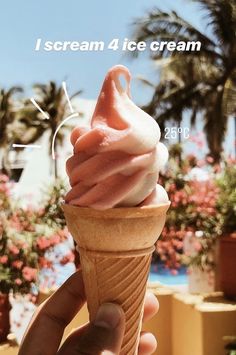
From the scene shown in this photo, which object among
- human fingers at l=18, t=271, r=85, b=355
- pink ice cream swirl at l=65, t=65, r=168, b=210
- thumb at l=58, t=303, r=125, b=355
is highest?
pink ice cream swirl at l=65, t=65, r=168, b=210

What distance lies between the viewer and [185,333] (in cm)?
345

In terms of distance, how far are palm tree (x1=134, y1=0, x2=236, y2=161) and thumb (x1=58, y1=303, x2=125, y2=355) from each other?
9.77 metres

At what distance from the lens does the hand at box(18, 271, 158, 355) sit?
1271 millimetres

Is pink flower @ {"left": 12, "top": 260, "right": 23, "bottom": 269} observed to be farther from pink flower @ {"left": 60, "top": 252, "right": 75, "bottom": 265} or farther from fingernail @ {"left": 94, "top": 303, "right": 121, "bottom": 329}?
fingernail @ {"left": 94, "top": 303, "right": 121, "bottom": 329}

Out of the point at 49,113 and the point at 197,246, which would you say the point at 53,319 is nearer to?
the point at 197,246

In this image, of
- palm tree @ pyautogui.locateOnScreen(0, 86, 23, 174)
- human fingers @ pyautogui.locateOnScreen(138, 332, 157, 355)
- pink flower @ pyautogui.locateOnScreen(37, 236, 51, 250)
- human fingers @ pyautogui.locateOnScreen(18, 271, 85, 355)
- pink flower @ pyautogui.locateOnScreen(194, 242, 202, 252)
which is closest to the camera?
human fingers @ pyautogui.locateOnScreen(18, 271, 85, 355)

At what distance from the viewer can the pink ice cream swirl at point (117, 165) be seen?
136 cm

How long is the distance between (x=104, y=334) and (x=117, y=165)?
1.57 ft

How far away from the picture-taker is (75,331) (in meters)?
1.61

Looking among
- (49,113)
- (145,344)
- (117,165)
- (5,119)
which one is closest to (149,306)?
(145,344)

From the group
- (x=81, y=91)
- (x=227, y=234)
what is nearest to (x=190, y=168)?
(x=227, y=234)

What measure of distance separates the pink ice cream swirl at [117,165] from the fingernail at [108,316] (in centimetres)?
30

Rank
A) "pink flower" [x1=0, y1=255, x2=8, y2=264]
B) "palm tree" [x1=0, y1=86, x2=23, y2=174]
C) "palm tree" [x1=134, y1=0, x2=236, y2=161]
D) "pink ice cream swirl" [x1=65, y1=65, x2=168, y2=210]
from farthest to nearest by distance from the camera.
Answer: "palm tree" [x1=0, y1=86, x2=23, y2=174] → "palm tree" [x1=134, y1=0, x2=236, y2=161] → "pink flower" [x1=0, y1=255, x2=8, y2=264] → "pink ice cream swirl" [x1=65, y1=65, x2=168, y2=210]

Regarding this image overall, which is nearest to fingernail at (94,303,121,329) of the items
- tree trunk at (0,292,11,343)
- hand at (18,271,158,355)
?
hand at (18,271,158,355)
